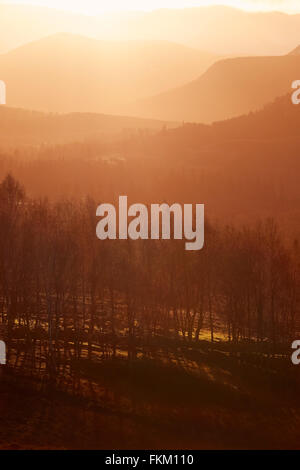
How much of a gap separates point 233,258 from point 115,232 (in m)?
16.5

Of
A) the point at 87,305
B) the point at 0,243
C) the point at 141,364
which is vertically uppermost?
the point at 0,243

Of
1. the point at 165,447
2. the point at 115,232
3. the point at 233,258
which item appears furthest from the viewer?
the point at 233,258

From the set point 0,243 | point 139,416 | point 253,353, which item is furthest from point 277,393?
point 0,243

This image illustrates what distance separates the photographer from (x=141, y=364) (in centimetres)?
6347

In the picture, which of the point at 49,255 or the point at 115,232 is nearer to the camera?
the point at 49,255

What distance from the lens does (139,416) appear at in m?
51.7

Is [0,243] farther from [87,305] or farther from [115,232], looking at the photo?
[87,305]

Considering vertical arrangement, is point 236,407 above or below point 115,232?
below

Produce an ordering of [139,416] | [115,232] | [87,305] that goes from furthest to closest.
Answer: [87,305] → [115,232] → [139,416]
